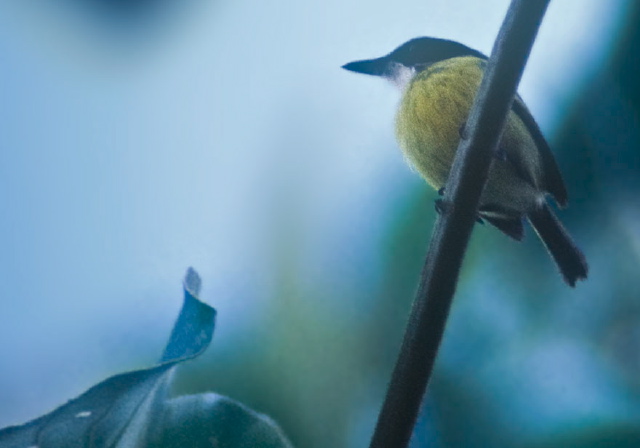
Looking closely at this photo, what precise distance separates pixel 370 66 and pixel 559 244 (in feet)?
1.61

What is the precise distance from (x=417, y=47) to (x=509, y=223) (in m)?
0.37

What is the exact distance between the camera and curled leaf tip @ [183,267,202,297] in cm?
41

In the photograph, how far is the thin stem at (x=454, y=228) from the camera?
41cm

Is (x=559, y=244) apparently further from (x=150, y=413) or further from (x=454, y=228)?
(x=150, y=413)

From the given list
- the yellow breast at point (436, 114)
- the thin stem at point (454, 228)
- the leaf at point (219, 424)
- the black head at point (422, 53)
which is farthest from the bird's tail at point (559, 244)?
the leaf at point (219, 424)

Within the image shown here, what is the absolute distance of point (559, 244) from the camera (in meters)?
1.13

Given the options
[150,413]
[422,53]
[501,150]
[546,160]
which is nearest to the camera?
[150,413]

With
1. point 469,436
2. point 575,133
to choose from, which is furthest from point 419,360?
point 575,133

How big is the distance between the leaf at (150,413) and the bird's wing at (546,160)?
799 mm

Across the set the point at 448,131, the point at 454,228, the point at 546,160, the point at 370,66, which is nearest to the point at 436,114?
the point at 448,131

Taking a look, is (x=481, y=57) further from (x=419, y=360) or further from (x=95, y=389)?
(x=95, y=389)

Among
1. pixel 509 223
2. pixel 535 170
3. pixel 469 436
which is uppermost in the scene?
pixel 535 170

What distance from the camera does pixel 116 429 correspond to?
0.38m

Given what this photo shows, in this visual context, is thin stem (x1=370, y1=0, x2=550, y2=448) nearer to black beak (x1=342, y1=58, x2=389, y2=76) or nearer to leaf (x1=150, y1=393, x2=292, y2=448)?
leaf (x1=150, y1=393, x2=292, y2=448)
